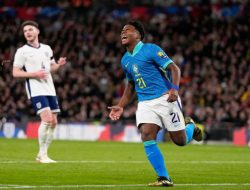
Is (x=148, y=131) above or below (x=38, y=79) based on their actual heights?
below

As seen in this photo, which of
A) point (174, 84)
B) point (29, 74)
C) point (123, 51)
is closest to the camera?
point (174, 84)

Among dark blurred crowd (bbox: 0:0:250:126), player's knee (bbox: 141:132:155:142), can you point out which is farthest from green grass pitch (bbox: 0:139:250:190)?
dark blurred crowd (bbox: 0:0:250:126)

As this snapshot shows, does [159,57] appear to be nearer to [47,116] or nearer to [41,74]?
[41,74]

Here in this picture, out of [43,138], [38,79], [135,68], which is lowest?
[43,138]

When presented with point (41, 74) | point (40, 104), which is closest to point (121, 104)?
point (41, 74)

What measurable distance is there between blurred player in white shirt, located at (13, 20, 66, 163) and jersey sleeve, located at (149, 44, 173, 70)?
4705 mm

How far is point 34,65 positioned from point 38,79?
0.33m

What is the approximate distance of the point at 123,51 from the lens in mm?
37062

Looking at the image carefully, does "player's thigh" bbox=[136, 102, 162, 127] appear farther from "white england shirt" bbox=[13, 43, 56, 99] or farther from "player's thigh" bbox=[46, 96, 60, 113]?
"player's thigh" bbox=[46, 96, 60, 113]

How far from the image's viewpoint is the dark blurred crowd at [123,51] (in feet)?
106

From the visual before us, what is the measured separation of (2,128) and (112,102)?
15.9 feet

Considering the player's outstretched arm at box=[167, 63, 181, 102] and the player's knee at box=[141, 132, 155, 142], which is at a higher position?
the player's outstretched arm at box=[167, 63, 181, 102]

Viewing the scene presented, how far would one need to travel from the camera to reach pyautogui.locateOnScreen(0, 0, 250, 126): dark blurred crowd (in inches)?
1270

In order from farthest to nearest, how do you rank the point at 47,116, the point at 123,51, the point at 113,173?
the point at 123,51 → the point at 47,116 → the point at 113,173
